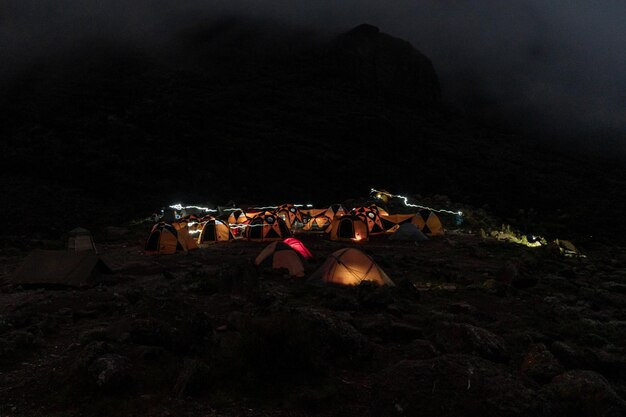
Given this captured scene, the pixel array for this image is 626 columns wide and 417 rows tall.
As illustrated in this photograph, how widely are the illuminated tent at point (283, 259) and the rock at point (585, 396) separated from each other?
8.84 meters

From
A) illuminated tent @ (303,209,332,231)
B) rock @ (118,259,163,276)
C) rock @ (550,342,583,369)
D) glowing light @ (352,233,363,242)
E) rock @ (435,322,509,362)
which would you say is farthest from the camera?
illuminated tent @ (303,209,332,231)

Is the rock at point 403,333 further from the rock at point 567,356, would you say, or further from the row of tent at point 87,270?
the row of tent at point 87,270

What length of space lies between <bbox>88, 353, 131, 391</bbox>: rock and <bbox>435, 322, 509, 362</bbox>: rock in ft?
14.3

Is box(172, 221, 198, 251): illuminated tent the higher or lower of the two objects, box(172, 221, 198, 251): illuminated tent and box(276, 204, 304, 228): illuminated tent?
the lower

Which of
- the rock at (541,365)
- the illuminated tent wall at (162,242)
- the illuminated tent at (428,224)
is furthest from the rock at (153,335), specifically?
the illuminated tent at (428,224)

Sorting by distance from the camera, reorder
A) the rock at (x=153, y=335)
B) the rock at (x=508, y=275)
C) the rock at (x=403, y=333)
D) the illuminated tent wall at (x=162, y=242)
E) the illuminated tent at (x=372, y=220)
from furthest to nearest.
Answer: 1. the illuminated tent at (x=372, y=220)
2. the illuminated tent wall at (x=162, y=242)
3. the rock at (x=508, y=275)
4. the rock at (x=403, y=333)
5. the rock at (x=153, y=335)

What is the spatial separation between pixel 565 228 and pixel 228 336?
37223mm

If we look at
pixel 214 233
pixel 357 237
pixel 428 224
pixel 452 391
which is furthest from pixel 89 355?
pixel 428 224

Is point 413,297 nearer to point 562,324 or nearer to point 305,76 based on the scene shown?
point 562,324

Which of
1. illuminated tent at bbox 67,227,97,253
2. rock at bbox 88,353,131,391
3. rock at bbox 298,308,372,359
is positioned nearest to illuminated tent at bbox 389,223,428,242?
illuminated tent at bbox 67,227,97,253

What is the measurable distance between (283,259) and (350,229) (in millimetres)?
12314

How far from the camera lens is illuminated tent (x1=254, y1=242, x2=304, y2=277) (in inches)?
512

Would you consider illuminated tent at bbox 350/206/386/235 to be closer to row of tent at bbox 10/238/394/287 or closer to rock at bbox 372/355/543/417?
row of tent at bbox 10/238/394/287

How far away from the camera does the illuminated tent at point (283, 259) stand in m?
13.0
